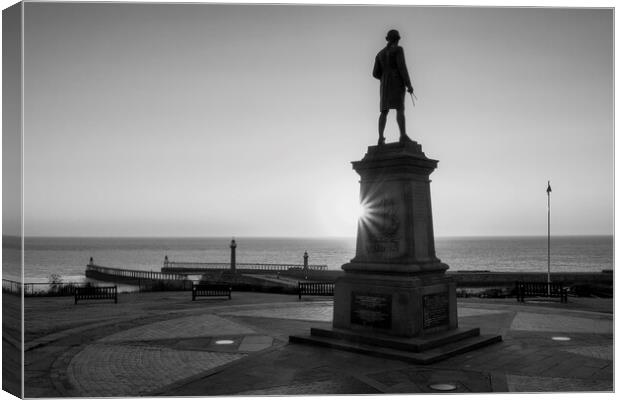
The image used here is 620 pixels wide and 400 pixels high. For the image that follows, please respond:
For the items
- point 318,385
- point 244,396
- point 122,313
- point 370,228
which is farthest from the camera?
point 122,313

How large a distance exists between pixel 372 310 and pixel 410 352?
4.05ft

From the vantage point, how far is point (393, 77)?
11.5 m

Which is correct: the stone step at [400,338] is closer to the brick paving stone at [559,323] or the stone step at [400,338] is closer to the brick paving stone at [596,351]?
the brick paving stone at [596,351]

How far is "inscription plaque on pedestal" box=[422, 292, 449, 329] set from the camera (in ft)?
34.0

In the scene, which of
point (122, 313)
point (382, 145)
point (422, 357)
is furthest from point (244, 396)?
point (122, 313)

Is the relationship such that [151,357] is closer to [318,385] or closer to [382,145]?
[318,385]

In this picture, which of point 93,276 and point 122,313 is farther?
point 93,276

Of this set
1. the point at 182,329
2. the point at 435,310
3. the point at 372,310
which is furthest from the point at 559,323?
the point at 182,329

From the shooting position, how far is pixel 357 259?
11328 mm

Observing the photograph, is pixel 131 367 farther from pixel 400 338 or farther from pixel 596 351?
pixel 596 351

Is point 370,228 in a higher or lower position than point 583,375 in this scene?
Result: higher

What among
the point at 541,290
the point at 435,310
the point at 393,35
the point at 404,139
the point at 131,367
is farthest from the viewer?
the point at 541,290

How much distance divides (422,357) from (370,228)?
9.28ft

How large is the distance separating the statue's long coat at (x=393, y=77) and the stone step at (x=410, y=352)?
15.8 feet
